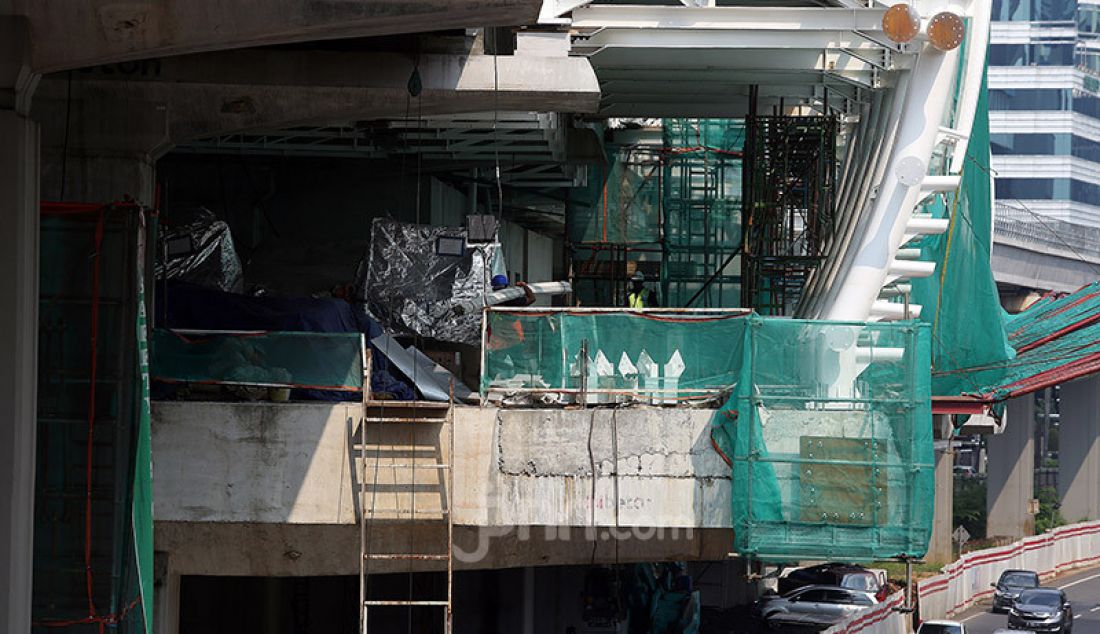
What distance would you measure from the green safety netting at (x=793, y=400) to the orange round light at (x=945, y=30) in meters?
4.81

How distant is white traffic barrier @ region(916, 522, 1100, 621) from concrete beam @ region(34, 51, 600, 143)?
20528 mm

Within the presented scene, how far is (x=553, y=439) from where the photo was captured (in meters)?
20.2

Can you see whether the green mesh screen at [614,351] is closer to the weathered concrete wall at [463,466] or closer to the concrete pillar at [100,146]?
the weathered concrete wall at [463,466]

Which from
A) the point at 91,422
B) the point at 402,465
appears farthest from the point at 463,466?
the point at 91,422

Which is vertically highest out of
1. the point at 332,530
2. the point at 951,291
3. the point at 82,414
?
the point at 951,291

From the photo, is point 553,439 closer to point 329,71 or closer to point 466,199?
point 329,71

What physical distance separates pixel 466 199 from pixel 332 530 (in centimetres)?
1487

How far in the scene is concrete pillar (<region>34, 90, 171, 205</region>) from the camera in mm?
19125

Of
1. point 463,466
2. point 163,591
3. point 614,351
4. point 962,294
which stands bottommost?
point 163,591

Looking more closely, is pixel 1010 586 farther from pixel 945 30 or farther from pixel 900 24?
pixel 900 24

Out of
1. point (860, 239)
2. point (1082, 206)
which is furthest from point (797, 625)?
point (1082, 206)

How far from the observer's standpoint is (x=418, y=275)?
25547 millimetres

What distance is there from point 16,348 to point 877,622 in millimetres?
18554

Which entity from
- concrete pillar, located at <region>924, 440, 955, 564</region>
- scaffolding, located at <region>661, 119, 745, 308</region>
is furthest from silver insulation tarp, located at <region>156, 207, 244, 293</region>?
concrete pillar, located at <region>924, 440, 955, 564</region>
